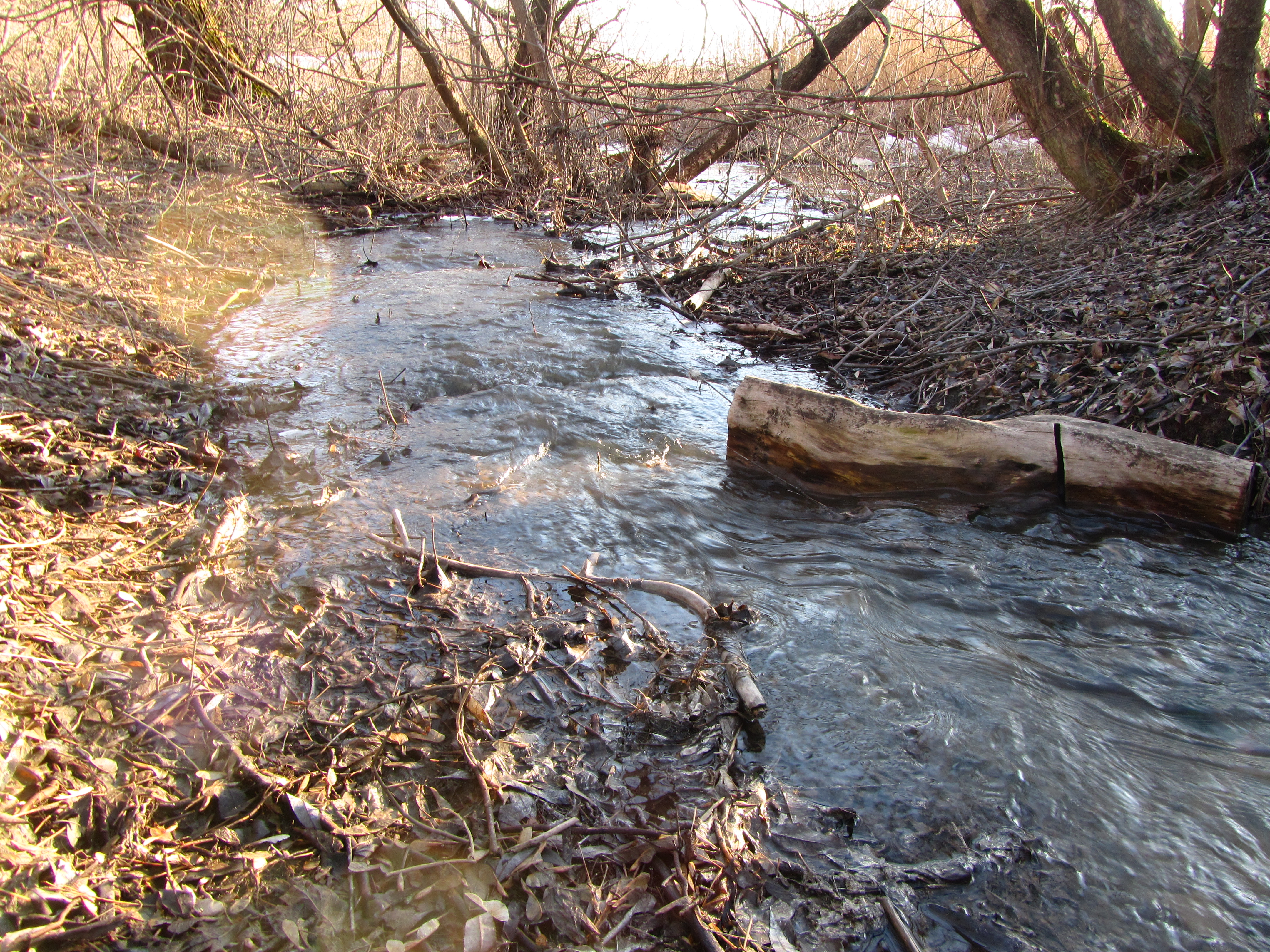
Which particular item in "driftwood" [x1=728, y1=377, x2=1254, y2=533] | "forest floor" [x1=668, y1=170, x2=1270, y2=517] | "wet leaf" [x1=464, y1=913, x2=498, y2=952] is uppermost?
"forest floor" [x1=668, y1=170, x2=1270, y2=517]

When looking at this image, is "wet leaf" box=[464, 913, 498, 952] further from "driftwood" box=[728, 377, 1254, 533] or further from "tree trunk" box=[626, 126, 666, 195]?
"tree trunk" box=[626, 126, 666, 195]

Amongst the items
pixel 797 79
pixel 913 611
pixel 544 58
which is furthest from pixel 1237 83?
pixel 913 611

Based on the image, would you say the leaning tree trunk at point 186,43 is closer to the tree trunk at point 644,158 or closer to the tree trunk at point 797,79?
the tree trunk at point 644,158

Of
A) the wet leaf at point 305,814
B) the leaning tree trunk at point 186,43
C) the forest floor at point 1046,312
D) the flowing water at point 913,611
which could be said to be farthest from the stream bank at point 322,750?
the forest floor at point 1046,312

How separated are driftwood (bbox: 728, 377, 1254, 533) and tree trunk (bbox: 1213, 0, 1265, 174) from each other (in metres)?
4.28

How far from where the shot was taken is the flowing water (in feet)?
7.72

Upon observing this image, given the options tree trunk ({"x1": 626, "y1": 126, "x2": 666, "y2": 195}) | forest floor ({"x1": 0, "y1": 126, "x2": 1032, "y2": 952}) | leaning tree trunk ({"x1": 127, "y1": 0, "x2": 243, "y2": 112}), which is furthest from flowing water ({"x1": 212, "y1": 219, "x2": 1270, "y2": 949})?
leaning tree trunk ({"x1": 127, "y1": 0, "x2": 243, "y2": 112})

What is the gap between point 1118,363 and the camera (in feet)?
16.1

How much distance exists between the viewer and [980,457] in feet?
13.7

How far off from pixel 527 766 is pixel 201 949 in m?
0.96

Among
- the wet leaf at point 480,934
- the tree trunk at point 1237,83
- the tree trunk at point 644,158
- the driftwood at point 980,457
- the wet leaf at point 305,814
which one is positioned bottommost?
the wet leaf at point 480,934

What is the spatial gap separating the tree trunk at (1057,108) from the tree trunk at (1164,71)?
430mm

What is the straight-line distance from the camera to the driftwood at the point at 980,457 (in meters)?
3.84

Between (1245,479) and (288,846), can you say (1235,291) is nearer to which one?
(1245,479)
